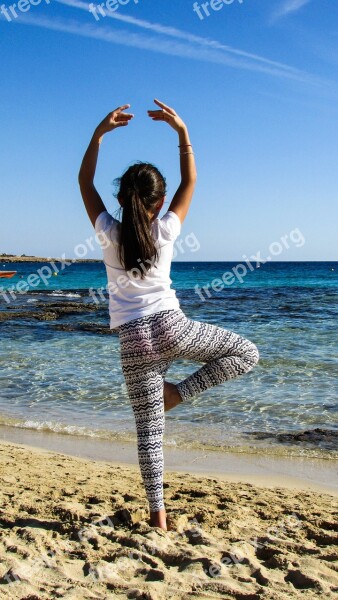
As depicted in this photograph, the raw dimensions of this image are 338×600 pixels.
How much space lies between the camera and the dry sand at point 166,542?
3.03m

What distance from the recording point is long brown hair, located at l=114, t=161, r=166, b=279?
319 cm

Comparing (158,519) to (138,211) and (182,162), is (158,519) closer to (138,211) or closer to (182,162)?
(138,211)

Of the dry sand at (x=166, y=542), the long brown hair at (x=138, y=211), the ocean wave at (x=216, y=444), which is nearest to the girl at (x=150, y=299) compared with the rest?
the long brown hair at (x=138, y=211)

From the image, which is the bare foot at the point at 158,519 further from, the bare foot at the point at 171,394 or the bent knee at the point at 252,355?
the bent knee at the point at 252,355

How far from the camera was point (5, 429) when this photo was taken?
7402 millimetres

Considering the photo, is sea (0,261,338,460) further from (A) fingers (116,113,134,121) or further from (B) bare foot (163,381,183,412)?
(A) fingers (116,113,134,121)

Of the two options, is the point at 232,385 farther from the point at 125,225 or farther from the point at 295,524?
the point at 125,225

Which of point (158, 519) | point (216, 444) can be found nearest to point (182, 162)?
point (158, 519)

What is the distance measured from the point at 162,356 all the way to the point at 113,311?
0.37 metres

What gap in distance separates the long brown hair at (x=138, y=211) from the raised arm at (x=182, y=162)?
114 millimetres

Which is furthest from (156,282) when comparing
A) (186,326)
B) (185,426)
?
(185,426)

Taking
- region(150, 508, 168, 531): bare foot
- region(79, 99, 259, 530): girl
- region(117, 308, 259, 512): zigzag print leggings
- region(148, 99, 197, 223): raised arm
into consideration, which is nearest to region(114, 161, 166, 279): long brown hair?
region(79, 99, 259, 530): girl

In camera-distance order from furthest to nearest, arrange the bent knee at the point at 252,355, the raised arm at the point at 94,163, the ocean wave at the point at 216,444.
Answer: the ocean wave at the point at 216,444, the bent knee at the point at 252,355, the raised arm at the point at 94,163

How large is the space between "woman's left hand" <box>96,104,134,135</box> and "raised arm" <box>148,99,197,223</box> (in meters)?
0.16
